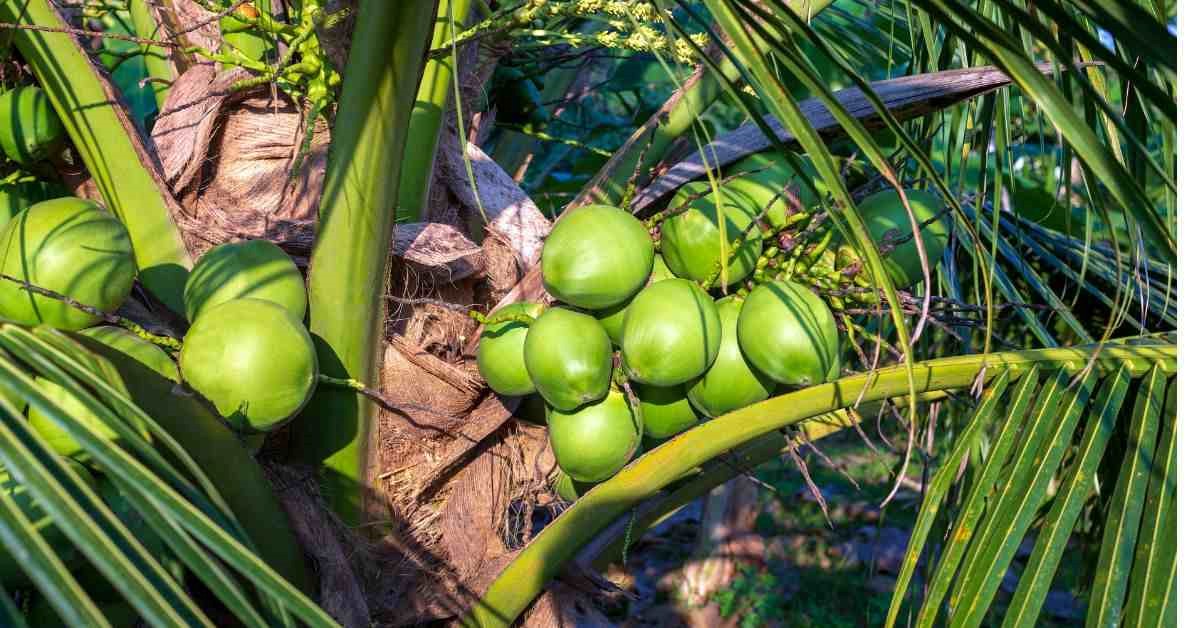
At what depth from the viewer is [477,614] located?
128 cm

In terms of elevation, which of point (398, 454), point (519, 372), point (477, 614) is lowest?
point (477, 614)

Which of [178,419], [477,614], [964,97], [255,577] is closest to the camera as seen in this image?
[255,577]

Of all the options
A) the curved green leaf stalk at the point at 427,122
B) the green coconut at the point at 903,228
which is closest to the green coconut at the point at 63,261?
the curved green leaf stalk at the point at 427,122

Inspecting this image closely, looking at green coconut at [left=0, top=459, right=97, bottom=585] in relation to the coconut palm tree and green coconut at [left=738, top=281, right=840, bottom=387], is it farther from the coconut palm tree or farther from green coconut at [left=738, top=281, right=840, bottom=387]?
green coconut at [left=738, top=281, right=840, bottom=387]

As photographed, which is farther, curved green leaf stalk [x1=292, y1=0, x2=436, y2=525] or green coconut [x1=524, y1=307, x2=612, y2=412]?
green coconut [x1=524, y1=307, x2=612, y2=412]

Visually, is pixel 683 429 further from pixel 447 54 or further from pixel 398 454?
pixel 447 54

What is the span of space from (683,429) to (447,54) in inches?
22.6

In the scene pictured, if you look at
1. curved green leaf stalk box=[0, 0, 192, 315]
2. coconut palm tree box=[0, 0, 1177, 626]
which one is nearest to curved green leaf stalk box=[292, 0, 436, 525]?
coconut palm tree box=[0, 0, 1177, 626]

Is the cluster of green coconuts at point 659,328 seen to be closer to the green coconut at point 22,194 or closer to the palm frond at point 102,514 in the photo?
the palm frond at point 102,514

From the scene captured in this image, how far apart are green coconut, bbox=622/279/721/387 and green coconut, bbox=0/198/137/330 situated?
56cm

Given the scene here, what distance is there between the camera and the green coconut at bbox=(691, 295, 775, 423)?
1.18 meters

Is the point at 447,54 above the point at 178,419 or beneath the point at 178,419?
above

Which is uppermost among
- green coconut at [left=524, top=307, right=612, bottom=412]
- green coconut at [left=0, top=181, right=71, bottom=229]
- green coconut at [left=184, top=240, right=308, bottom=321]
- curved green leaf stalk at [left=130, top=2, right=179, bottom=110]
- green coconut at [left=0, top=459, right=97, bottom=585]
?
curved green leaf stalk at [left=130, top=2, right=179, bottom=110]

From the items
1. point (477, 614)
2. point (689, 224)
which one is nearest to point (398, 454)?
point (477, 614)
